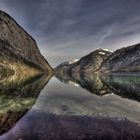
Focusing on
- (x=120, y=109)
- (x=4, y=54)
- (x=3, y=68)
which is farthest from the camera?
(x=4, y=54)

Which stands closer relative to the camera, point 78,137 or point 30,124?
point 78,137

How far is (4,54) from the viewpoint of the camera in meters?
166

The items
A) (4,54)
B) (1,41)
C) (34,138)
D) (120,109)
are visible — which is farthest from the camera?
(1,41)

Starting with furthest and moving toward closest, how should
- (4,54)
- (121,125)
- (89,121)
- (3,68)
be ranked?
(4,54) < (3,68) < (89,121) < (121,125)

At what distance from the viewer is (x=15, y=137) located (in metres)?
15.9

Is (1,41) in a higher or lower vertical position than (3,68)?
higher

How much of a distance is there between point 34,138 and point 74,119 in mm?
6436

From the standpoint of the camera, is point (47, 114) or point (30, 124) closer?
point (30, 124)

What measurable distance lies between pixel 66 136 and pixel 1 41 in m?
173

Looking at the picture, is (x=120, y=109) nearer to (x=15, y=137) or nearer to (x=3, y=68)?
(x=15, y=137)

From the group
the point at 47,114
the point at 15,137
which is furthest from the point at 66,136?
the point at 47,114

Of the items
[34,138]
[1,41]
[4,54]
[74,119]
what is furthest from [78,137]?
[1,41]

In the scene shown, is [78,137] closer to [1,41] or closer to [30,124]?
[30,124]

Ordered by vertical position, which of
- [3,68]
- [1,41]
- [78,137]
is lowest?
[78,137]
